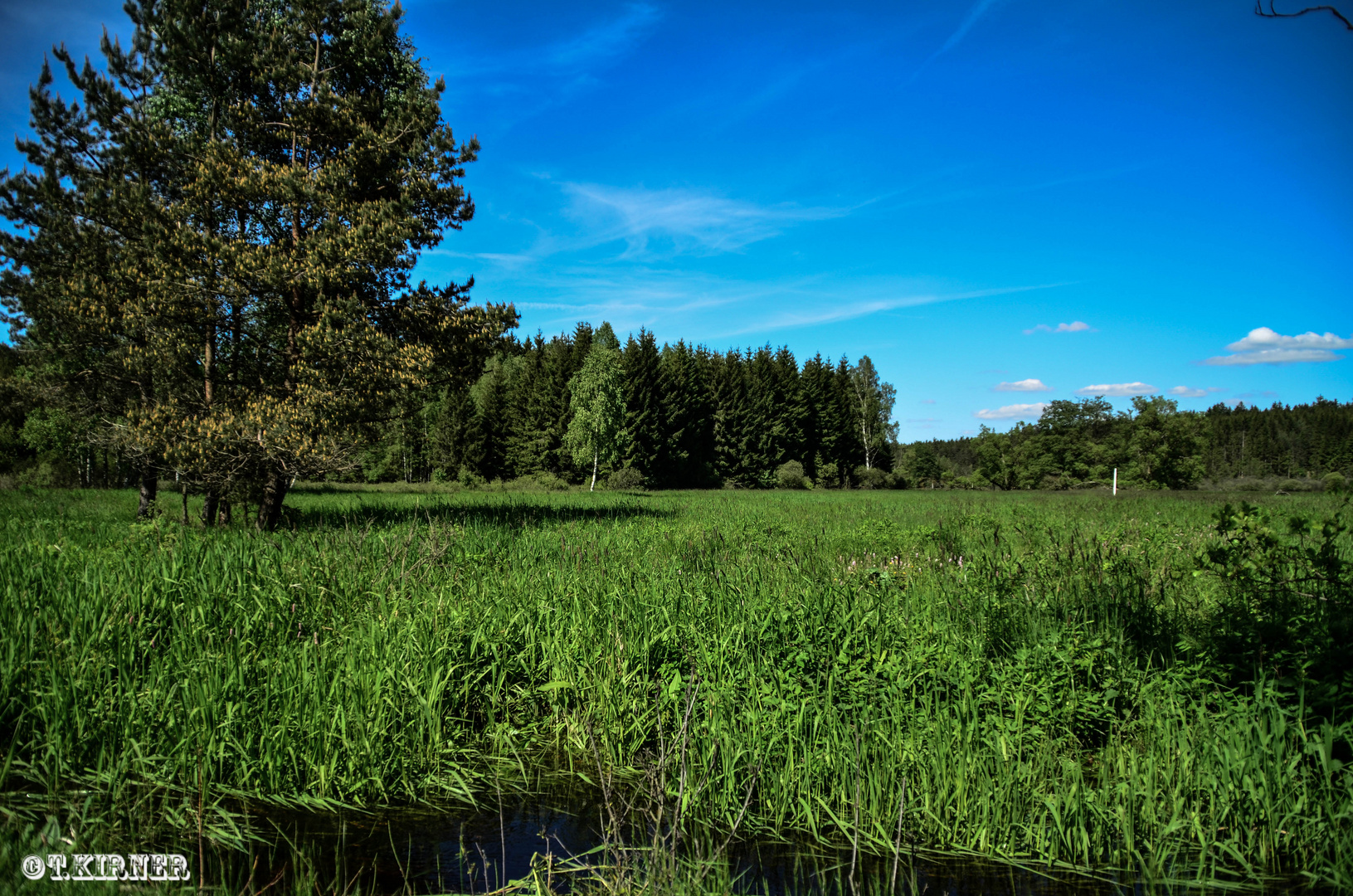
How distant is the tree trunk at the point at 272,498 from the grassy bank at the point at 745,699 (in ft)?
19.3

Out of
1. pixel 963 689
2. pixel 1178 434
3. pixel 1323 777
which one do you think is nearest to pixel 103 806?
pixel 963 689

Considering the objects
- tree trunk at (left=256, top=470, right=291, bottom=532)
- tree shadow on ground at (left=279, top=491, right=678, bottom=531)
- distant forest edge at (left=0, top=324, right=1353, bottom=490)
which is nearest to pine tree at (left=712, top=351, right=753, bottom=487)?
distant forest edge at (left=0, top=324, right=1353, bottom=490)

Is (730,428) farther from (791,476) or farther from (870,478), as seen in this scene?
(870,478)

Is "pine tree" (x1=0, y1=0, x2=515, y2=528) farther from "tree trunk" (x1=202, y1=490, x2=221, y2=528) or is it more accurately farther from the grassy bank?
the grassy bank

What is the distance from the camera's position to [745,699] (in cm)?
423

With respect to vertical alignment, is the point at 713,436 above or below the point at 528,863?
above

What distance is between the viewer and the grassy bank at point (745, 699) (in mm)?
3273

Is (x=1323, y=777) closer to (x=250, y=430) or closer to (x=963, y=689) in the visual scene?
(x=963, y=689)

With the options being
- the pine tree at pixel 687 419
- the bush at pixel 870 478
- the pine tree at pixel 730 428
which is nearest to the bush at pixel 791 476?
the pine tree at pixel 730 428

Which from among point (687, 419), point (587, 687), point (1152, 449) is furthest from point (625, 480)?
point (1152, 449)

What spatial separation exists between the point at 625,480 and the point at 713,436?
19.5 m

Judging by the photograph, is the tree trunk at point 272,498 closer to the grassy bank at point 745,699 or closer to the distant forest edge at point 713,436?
the grassy bank at point 745,699

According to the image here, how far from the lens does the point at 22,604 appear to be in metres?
4.77

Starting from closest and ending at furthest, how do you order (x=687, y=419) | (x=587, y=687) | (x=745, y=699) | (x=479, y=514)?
1. (x=745, y=699)
2. (x=587, y=687)
3. (x=479, y=514)
4. (x=687, y=419)
